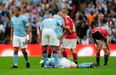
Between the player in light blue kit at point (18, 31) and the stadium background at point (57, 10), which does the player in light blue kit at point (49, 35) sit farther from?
the stadium background at point (57, 10)

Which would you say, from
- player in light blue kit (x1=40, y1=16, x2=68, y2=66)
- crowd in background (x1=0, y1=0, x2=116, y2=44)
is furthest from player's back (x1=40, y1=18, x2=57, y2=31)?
crowd in background (x1=0, y1=0, x2=116, y2=44)

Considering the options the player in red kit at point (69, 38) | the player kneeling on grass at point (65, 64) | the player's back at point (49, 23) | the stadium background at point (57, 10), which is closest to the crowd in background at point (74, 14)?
the stadium background at point (57, 10)

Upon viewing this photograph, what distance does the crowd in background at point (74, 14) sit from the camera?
1389 inches

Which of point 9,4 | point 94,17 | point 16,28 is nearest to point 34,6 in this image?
point 9,4

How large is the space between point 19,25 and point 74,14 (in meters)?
13.6

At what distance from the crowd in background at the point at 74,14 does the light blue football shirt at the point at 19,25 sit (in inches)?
406

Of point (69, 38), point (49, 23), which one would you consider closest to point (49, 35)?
point (49, 23)

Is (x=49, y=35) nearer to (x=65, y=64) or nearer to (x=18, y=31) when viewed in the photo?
(x=65, y=64)

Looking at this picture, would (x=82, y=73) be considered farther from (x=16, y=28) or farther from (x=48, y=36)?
(x=16, y=28)

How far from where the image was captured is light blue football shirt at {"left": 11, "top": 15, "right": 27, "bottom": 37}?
24062mm

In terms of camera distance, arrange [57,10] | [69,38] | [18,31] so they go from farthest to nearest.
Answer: [57,10]
[69,38]
[18,31]

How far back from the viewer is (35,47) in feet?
109

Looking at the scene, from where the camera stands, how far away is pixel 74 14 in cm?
3747

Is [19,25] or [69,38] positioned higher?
[19,25]
